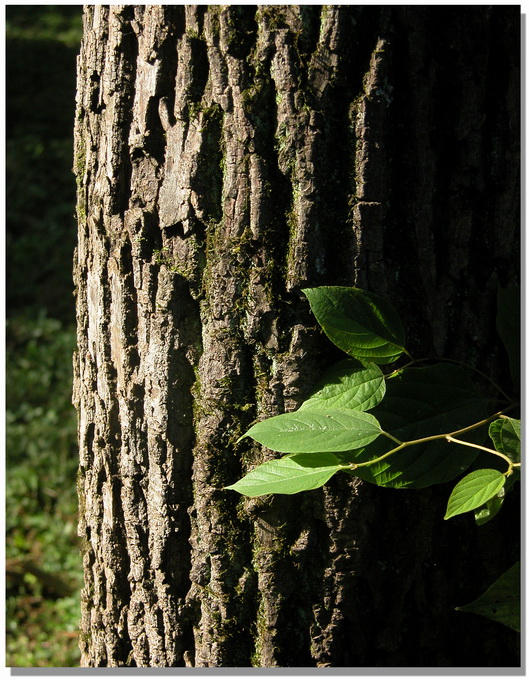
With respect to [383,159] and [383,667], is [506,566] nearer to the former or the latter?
[383,667]

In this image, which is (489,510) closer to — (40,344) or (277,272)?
(277,272)

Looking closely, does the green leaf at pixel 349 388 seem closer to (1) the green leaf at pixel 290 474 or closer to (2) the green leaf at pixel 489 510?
(1) the green leaf at pixel 290 474

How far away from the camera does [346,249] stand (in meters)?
1.21

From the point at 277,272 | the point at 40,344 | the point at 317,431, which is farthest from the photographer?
the point at 40,344

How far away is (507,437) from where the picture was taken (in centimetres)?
116

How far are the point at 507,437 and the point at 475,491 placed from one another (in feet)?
0.40

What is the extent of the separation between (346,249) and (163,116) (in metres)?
0.44

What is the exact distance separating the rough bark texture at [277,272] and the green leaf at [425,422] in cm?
9

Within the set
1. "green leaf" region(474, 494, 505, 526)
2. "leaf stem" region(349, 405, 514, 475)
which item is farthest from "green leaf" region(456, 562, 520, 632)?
"leaf stem" region(349, 405, 514, 475)

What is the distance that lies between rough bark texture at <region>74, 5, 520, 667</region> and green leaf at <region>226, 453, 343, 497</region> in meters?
0.11

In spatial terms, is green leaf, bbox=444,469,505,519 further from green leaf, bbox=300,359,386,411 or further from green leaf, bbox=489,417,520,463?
green leaf, bbox=300,359,386,411

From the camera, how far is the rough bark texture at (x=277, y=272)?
3.87 ft

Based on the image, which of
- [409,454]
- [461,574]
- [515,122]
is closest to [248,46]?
[515,122]

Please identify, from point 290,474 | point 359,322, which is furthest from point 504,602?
point 359,322
